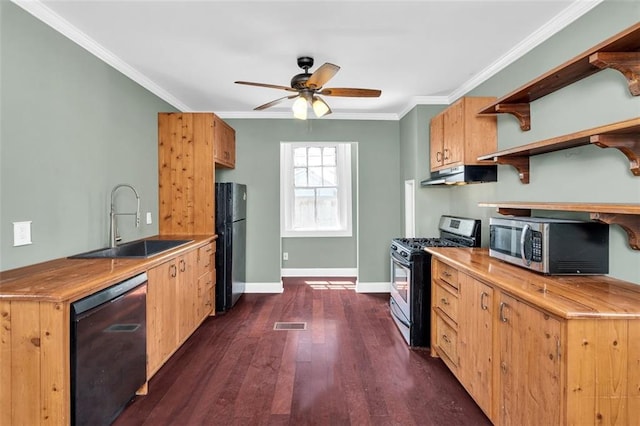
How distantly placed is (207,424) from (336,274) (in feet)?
12.7

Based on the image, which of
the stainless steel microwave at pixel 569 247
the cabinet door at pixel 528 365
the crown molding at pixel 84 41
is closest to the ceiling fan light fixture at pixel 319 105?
the crown molding at pixel 84 41

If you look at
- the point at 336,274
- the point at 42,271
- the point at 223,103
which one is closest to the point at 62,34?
the point at 42,271

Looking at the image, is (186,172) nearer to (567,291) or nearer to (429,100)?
(429,100)

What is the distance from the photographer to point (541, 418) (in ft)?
4.65

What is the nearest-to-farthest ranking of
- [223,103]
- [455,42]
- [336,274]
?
[455,42] → [223,103] → [336,274]

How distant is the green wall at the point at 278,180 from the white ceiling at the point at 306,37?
1117 mm

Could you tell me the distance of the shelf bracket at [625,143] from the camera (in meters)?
1.51

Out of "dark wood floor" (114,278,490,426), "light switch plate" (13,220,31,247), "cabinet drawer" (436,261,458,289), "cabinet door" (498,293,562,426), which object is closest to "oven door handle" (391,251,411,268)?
"cabinet drawer" (436,261,458,289)

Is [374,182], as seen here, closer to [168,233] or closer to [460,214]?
[460,214]

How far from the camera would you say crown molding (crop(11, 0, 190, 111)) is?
200 centimetres

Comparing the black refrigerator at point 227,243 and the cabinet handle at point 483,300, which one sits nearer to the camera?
the cabinet handle at point 483,300

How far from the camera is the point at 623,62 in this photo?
1551 millimetres

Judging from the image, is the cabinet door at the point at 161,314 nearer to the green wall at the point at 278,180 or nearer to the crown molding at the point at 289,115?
the green wall at the point at 278,180

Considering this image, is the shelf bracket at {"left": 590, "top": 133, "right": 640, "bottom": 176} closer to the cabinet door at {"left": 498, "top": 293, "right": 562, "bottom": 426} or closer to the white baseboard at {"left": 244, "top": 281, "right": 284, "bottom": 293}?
the cabinet door at {"left": 498, "top": 293, "right": 562, "bottom": 426}
